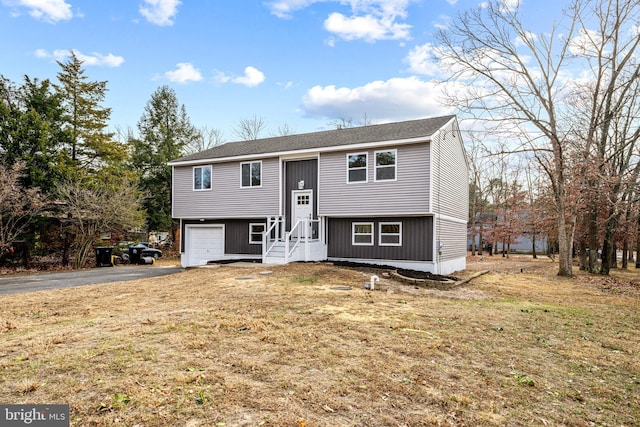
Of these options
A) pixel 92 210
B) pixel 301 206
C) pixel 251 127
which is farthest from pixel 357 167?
pixel 251 127

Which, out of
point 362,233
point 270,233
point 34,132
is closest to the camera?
point 362,233

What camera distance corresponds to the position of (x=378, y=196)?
14.6 m

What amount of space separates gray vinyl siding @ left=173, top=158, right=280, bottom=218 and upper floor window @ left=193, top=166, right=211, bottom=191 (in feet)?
0.73

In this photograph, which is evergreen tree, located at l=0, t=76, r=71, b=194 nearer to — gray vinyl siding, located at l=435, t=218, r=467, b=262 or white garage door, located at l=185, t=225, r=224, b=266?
white garage door, located at l=185, t=225, r=224, b=266

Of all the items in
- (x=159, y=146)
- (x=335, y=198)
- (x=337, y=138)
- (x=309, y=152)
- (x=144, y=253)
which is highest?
(x=159, y=146)

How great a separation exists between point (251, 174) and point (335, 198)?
444 cm

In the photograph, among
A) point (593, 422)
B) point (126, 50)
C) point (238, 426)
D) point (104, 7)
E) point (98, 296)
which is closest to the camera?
point (238, 426)

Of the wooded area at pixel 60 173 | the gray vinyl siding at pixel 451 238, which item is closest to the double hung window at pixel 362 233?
the gray vinyl siding at pixel 451 238

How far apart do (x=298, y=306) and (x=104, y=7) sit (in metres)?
13.8

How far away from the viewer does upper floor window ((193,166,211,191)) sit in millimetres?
18406

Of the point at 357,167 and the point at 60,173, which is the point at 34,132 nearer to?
the point at 60,173

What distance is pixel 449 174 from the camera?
16.1 meters

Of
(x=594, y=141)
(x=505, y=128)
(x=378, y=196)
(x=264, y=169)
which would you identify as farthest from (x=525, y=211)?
(x=264, y=169)

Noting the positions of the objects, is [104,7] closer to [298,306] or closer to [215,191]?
[215,191]
